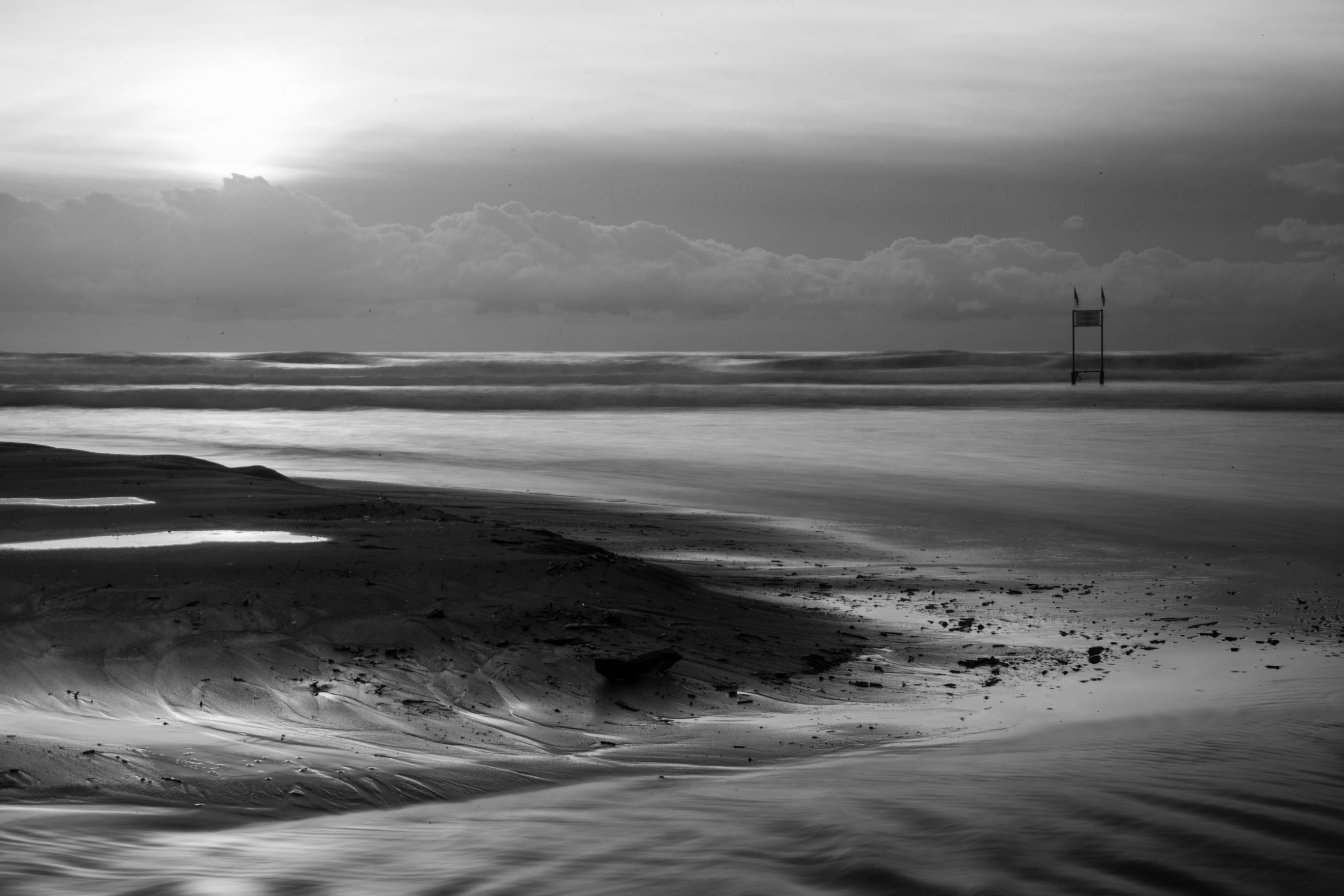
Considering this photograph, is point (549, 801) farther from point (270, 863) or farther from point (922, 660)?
point (922, 660)

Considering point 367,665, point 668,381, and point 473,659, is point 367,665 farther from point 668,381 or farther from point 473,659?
point 668,381

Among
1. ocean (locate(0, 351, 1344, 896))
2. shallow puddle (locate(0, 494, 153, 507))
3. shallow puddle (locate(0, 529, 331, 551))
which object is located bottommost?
ocean (locate(0, 351, 1344, 896))

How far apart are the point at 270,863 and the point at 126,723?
3.97ft

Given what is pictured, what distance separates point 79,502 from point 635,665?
4.70 metres

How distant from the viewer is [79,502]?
7.86m

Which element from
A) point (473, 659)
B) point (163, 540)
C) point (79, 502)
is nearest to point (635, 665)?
point (473, 659)

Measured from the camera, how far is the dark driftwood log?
4938 millimetres

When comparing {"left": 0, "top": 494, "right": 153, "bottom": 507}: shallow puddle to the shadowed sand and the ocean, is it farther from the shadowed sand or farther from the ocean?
the ocean

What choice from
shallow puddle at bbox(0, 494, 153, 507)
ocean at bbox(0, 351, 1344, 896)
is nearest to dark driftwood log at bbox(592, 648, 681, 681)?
ocean at bbox(0, 351, 1344, 896)

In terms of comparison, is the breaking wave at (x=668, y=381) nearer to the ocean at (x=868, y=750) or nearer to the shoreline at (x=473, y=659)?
the ocean at (x=868, y=750)

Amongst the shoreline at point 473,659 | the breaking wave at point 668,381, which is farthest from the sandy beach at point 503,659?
the breaking wave at point 668,381

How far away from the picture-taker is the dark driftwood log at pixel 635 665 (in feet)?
Result: 16.2

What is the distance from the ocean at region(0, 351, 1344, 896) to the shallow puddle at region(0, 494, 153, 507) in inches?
183

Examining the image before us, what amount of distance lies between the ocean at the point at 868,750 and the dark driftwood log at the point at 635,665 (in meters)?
0.91
